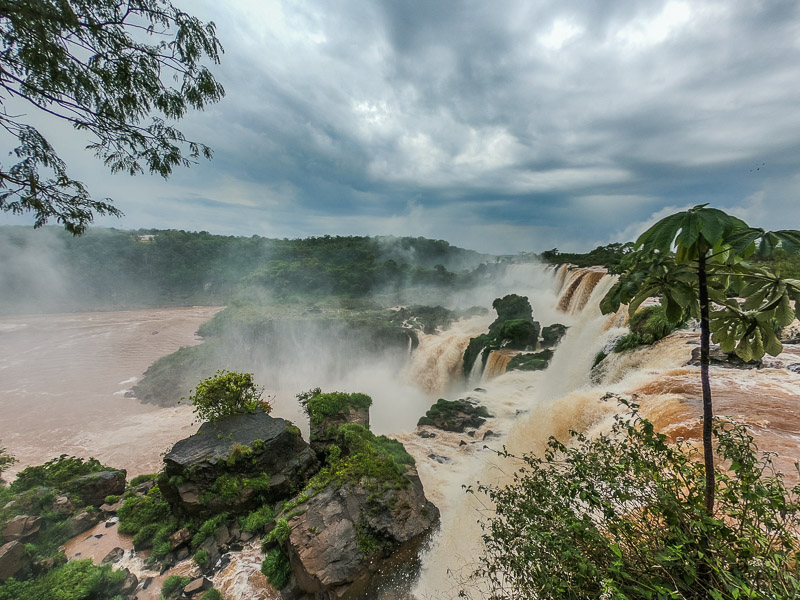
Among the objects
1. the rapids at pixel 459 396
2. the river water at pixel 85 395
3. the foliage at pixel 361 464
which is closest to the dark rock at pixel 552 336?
the rapids at pixel 459 396

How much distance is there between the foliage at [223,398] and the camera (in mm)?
7789

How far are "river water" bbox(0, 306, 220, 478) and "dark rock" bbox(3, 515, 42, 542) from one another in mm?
5080

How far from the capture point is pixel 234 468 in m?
7.05

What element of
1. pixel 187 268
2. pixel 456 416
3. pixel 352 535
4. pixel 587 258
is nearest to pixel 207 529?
pixel 352 535

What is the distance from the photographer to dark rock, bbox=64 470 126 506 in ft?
26.9

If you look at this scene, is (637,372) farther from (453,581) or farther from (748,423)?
(453,581)

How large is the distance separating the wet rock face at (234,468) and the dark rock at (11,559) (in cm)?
215

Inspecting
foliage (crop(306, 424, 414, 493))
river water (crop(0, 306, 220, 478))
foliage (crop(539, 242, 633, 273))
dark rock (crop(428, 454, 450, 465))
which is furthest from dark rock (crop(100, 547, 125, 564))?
foliage (crop(539, 242, 633, 273))

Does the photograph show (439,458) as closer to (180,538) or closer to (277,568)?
(277,568)

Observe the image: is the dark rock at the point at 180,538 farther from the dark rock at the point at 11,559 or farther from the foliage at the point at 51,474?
the foliage at the point at 51,474

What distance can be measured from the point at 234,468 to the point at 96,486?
4.82 metres

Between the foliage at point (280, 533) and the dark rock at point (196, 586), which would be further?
the foliage at point (280, 533)

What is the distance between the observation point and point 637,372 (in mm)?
7805

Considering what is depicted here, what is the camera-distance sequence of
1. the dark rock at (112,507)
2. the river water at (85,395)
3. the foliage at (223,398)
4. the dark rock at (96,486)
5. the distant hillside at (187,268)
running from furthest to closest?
1. the distant hillside at (187,268)
2. the river water at (85,395)
3. the dark rock at (96,486)
4. the dark rock at (112,507)
5. the foliage at (223,398)
